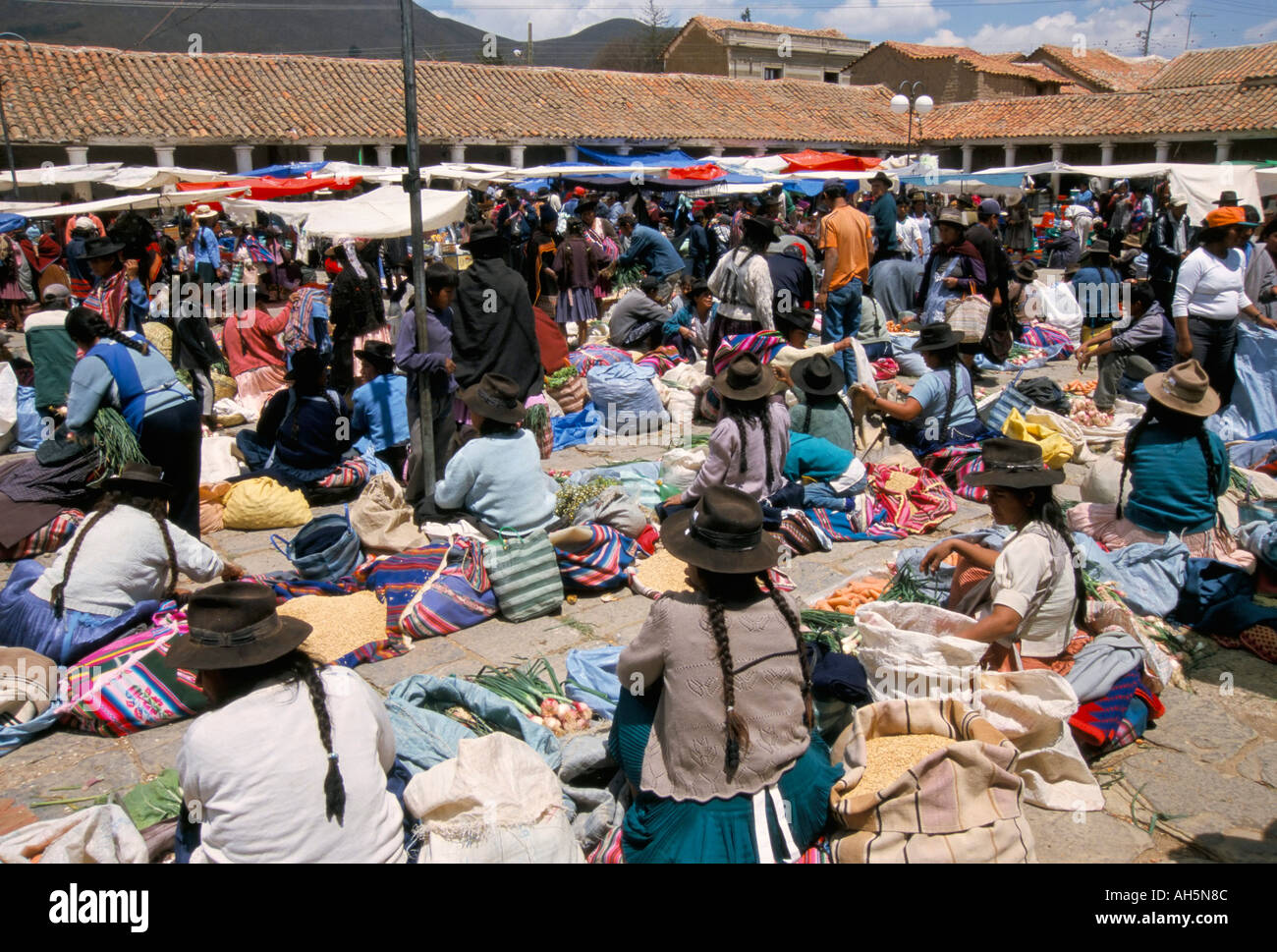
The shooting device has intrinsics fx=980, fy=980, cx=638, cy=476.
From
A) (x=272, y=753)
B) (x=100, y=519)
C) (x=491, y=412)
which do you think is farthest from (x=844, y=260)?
(x=272, y=753)

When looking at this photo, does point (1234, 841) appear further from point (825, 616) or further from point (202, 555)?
point (202, 555)

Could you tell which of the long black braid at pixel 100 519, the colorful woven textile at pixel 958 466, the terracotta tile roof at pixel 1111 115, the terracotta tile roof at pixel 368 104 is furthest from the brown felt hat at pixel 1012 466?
the terracotta tile roof at pixel 1111 115

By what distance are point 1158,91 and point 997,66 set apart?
10.5 m

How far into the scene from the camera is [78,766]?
12.0 feet

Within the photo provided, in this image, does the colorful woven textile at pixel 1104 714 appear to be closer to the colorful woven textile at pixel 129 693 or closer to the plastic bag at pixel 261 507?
the colorful woven textile at pixel 129 693

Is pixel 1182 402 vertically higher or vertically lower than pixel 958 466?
higher

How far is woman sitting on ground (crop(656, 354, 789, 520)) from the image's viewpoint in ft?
16.8

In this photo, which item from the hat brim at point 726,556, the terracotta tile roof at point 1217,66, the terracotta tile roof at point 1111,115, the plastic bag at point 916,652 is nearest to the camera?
the hat brim at point 726,556

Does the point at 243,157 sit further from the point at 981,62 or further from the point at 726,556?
the point at 981,62

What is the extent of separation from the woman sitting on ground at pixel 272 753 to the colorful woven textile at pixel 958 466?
188 inches

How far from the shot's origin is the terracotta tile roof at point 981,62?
131 ft

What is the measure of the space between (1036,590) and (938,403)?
320 cm

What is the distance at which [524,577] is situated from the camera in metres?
4.80

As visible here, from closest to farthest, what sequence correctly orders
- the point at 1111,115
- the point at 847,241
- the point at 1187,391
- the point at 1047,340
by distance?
the point at 1187,391 < the point at 847,241 < the point at 1047,340 < the point at 1111,115
